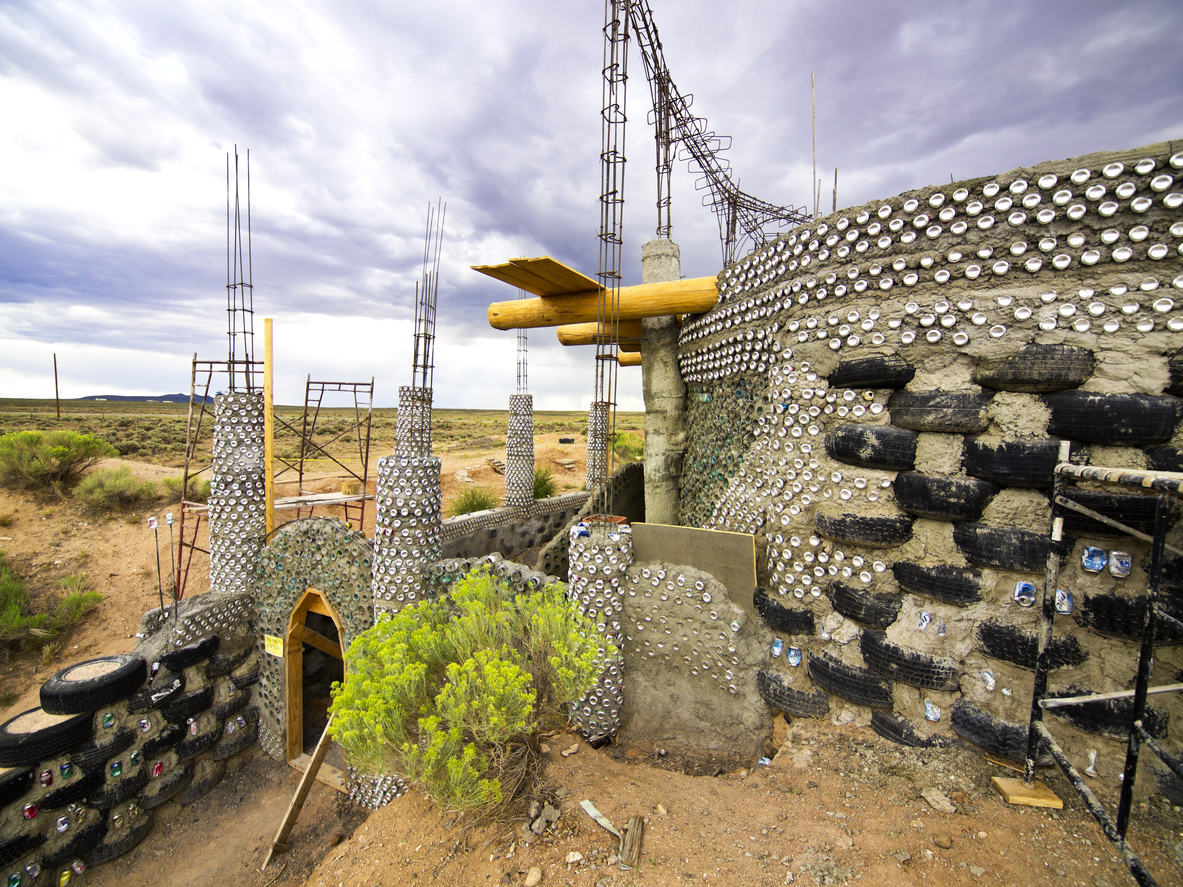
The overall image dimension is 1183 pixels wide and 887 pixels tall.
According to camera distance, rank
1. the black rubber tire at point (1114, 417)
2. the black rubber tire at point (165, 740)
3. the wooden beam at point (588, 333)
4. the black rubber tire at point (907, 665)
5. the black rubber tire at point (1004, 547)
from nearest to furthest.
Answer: the black rubber tire at point (1114, 417) < the black rubber tire at point (1004, 547) < the black rubber tire at point (907, 665) < the black rubber tire at point (165, 740) < the wooden beam at point (588, 333)

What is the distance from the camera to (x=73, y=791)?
5.90 metres

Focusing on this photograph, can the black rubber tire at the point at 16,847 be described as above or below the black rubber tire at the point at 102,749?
below

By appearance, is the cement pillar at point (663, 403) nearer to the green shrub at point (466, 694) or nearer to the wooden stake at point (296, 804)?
the green shrub at point (466, 694)

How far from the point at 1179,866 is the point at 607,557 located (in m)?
4.03

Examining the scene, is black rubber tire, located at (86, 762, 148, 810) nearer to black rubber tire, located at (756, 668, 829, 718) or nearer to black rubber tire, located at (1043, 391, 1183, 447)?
black rubber tire, located at (756, 668, 829, 718)

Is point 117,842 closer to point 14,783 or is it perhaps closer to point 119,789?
point 119,789

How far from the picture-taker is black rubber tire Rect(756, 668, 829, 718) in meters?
4.35

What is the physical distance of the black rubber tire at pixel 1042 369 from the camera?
3.28 meters

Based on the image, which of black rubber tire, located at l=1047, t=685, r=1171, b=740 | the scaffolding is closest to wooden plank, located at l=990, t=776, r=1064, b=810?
the scaffolding

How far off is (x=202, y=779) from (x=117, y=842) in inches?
39.1

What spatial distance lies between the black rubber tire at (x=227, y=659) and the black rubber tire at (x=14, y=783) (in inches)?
72.5

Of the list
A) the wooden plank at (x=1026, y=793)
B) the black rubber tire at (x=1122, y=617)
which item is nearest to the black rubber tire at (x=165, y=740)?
the wooden plank at (x=1026, y=793)

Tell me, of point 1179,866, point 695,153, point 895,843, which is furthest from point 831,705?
point 695,153

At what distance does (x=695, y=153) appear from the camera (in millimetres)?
8344
